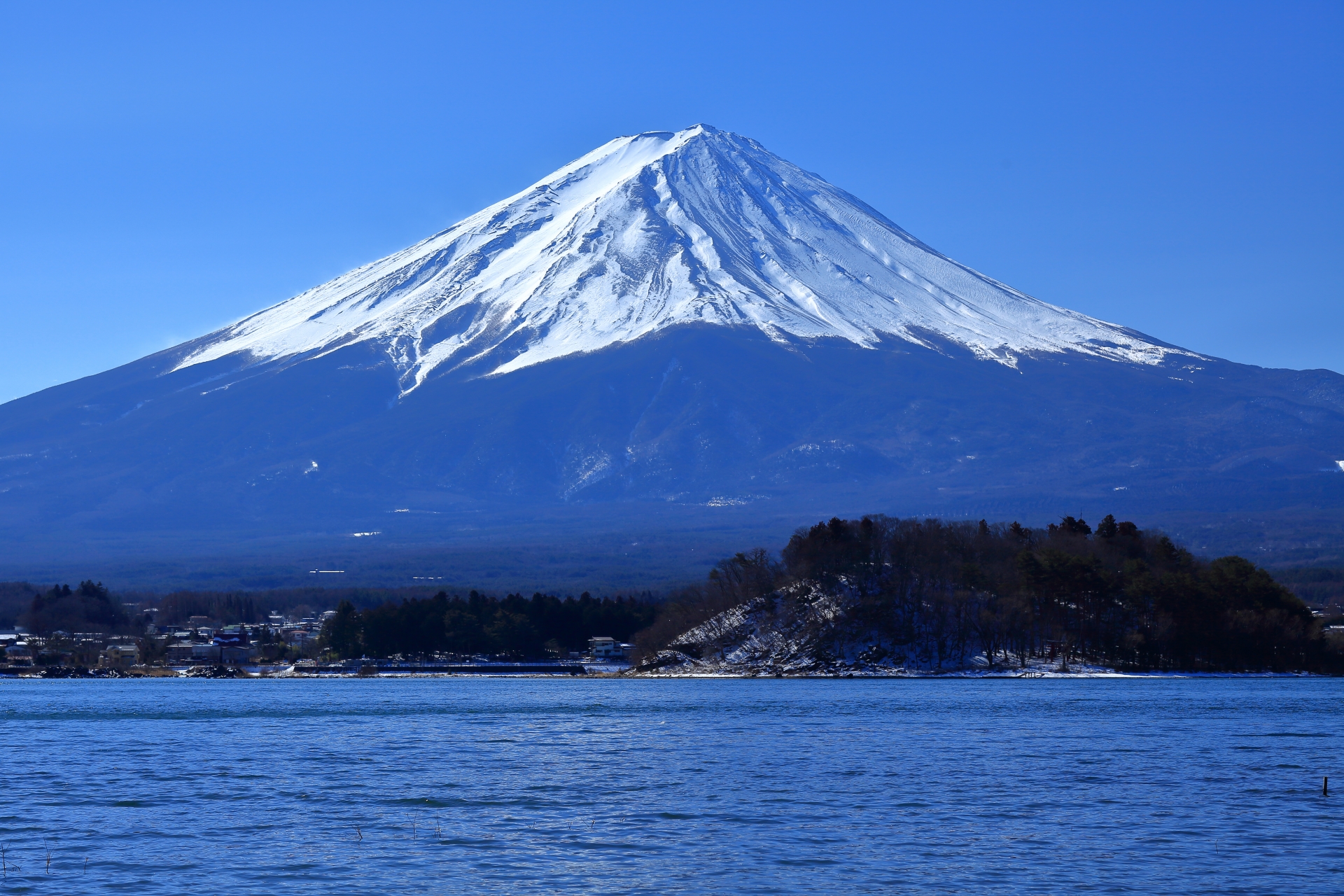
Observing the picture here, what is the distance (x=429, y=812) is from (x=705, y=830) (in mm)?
6878

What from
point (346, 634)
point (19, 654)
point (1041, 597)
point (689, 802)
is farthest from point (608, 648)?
point (689, 802)

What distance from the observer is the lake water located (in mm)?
28531

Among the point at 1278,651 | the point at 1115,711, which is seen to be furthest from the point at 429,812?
the point at 1278,651

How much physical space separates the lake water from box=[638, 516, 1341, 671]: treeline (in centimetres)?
3739

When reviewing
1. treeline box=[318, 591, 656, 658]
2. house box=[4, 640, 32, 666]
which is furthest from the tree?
house box=[4, 640, 32, 666]

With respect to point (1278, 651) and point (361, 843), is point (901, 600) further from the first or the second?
point (361, 843)

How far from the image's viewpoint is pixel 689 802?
38500mm

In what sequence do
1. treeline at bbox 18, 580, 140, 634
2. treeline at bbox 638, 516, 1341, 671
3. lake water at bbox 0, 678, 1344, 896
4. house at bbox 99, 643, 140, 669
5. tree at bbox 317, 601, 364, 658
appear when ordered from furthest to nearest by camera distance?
treeline at bbox 18, 580, 140, 634
house at bbox 99, 643, 140, 669
tree at bbox 317, 601, 364, 658
treeline at bbox 638, 516, 1341, 671
lake water at bbox 0, 678, 1344, 896

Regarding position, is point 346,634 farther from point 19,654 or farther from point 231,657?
point 19,654

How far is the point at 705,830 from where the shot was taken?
33656 mm

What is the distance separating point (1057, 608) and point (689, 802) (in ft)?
256

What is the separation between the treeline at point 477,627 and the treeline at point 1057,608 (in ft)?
114

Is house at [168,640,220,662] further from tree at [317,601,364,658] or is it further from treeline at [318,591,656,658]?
treeline at [318,591,656,658]

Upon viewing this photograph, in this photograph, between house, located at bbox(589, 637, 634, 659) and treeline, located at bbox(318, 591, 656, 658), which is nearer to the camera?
treeline, located at bbox(318, 591, 656, 658)
